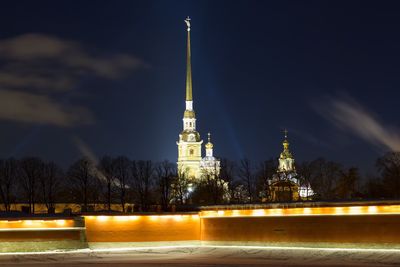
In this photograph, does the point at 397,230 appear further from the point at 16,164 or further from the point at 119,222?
the point at 16,164

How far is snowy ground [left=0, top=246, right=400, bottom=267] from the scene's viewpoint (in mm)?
38125

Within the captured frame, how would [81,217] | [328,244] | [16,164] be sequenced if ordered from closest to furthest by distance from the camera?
[328,244]
[81,217]
[16,164]

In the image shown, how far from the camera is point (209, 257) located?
42969mm

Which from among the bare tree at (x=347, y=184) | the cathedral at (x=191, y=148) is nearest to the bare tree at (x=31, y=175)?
the bare tree at (x=347, y=184)

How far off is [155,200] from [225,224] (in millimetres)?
41251

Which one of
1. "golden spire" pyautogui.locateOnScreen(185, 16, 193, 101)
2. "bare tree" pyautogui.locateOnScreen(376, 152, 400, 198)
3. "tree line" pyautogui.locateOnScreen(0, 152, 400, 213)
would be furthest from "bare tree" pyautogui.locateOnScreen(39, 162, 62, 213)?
"golden spire" pyautogui.locateOnScreen(185, 16, 193, 101)

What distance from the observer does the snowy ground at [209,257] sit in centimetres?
3812

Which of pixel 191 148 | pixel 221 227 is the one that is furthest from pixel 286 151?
pixel 221 227

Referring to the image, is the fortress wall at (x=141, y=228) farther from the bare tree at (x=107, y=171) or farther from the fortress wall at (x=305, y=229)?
the bare tree at (x=107, y=171)

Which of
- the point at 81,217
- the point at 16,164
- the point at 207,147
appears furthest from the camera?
the point at 207,147

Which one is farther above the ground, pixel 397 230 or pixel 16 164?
pixel 16 164

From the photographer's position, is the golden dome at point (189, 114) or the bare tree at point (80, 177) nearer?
the bare tree at point (80, 177)

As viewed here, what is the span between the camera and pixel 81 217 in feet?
157

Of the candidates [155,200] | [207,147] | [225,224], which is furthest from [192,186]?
[225,224]
